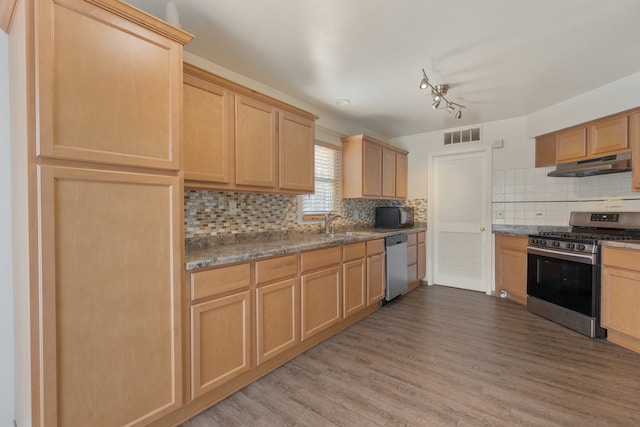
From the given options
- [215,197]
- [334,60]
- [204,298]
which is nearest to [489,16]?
[334,60]

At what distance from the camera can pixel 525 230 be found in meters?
3.86

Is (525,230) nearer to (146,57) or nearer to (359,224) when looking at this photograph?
(359,224)

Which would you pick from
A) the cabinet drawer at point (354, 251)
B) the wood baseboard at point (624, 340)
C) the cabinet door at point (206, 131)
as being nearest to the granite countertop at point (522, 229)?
the wood baseboard at point (624, 340)

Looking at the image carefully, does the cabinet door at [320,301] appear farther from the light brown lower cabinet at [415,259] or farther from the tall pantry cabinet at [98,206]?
the light brown lower cabinet at [415,259]

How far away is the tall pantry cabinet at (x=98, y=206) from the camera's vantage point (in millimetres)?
1179

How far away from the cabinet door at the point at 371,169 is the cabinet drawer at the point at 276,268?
182 cm

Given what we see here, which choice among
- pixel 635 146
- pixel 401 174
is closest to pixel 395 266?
pixel 401 174

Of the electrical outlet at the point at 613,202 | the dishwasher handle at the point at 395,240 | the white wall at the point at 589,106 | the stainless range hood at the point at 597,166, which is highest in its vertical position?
the white wall at the point at 589,106

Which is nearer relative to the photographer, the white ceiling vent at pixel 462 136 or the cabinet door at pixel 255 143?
the cabinet door at pixel 255 143

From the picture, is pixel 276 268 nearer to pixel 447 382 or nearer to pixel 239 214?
pixel 239 214

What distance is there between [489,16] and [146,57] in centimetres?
207

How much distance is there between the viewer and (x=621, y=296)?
8.43 feet

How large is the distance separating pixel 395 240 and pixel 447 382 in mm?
1896

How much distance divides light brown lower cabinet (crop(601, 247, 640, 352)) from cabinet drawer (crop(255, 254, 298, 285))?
2.86 meters
